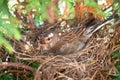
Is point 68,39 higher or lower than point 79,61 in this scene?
higher

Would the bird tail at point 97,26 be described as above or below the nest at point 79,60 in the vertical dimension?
above

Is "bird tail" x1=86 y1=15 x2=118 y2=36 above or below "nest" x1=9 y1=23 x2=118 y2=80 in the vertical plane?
above

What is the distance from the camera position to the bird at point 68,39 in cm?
180

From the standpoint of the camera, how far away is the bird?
1.80 meters

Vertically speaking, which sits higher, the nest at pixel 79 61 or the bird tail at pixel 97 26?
the bird tail at pixel 97 26

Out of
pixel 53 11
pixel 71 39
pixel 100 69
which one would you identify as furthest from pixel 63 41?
pixel 53 11

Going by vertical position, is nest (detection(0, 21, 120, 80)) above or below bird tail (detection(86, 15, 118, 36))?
below

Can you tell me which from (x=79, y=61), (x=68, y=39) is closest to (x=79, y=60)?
(x=79, y=61)

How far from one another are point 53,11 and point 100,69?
0.60 metres

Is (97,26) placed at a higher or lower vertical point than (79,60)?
higher

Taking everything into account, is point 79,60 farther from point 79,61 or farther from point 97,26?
point 97,26

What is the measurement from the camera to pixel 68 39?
1.81 meters

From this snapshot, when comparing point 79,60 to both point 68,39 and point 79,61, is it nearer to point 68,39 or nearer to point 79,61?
point 79,61

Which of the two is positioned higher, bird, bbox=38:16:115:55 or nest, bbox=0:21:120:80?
bird, bbox=38:16:115:55
